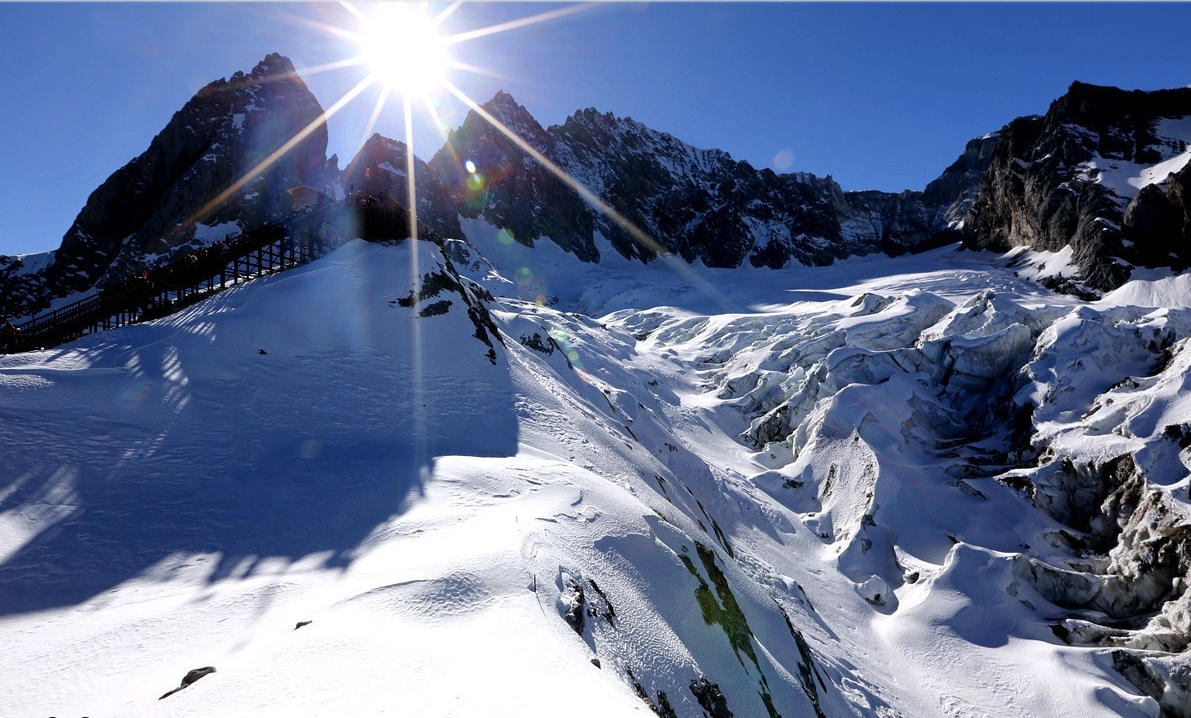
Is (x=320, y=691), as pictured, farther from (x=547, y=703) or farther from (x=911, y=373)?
(x=911, y=373)

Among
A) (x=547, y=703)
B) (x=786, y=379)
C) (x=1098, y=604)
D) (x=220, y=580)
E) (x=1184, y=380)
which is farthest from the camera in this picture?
(x=786, y=379)

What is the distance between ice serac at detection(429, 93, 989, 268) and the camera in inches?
4739

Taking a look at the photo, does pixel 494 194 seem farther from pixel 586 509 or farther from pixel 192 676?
pixel 192 676

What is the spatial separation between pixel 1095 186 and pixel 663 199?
85258 millimetres

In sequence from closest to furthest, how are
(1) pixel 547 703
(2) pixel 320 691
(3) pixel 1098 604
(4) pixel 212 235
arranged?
(1) pixel 547 703, (2) pixel 320 691, (3) pixel 1098 604, (4) pixel 212 235

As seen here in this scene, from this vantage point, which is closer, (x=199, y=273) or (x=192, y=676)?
(x=192, y=676)

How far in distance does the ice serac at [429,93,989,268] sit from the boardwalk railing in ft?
288

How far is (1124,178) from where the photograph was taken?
68.1 meters

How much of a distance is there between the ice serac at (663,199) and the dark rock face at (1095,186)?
25.2m

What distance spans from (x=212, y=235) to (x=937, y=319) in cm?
8175

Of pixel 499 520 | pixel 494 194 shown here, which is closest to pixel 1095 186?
Answer: pixel 499 520

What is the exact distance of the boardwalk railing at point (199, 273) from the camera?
19750mm

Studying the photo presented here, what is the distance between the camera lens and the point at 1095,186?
67.1m

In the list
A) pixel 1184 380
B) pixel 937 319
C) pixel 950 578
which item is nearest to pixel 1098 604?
pixel 950 578
